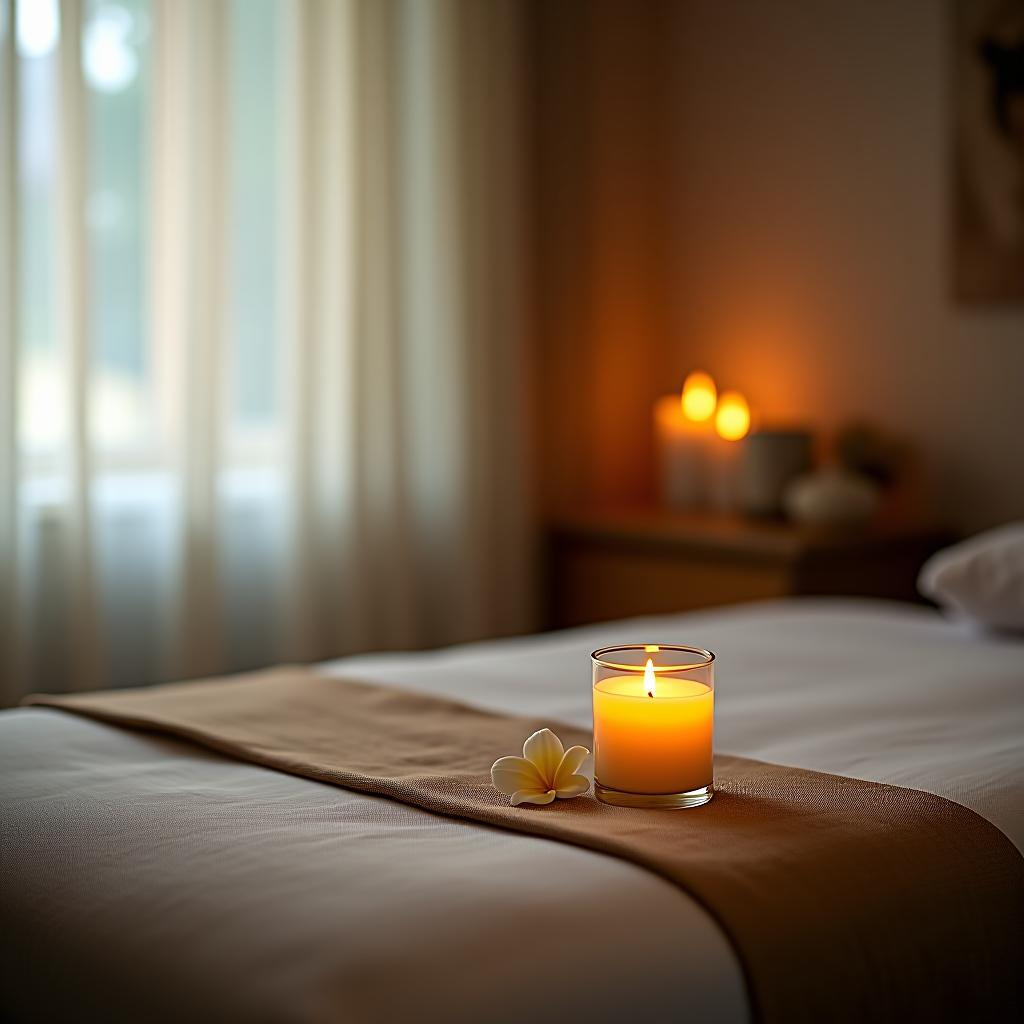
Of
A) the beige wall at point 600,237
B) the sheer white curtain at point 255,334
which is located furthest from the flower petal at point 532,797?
the beige wall at point 600,237

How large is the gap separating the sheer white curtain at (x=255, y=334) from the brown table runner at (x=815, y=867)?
1434mm

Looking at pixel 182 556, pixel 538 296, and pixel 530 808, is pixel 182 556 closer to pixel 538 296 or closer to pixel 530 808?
pixel 538 296

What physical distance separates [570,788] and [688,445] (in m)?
2.20

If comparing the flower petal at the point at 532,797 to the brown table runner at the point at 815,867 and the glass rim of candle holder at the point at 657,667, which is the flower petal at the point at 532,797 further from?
the glass rim of candle holder at the point at 657,667

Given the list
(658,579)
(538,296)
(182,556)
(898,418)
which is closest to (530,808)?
(182,556)

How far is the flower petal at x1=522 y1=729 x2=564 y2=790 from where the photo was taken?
111cm

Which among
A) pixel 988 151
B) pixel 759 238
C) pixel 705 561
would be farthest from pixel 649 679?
pixel 759 238

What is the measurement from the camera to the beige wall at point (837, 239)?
288cm

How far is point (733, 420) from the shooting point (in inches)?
126

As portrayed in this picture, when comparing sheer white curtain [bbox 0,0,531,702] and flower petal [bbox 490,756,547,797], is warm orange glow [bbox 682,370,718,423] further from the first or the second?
flower petal [bbox 490,756,547,797]

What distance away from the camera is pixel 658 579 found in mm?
2971

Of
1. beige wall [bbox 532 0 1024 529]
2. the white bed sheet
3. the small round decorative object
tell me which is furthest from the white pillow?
beige wall [bbox 532 0 1024 529]

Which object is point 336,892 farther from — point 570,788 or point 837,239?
point 837,239

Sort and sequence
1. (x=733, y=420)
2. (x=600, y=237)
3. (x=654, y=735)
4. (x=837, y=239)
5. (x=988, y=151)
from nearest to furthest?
1. (x=654, y=735)
2. (x=988, y=151)
3. (x=837, y=239)
4. (x=733, y=420)
5. (x=600, y=237)
